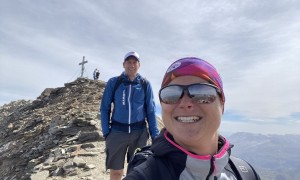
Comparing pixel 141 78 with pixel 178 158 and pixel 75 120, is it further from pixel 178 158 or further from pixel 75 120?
pixel 75 120

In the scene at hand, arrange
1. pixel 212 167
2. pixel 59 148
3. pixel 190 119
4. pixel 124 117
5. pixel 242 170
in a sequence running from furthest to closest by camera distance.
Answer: pixel 59 148, pixel 124 117, pixel 242 170, pixel 190 119, pixel 212 167

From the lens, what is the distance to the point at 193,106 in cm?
270

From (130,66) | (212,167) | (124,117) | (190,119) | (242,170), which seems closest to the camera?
(212,167)

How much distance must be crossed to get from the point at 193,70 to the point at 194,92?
0.72 ft

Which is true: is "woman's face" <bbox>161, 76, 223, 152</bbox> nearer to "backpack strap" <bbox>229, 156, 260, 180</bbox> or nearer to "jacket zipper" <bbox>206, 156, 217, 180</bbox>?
"jacket zipper" <bbox>206, 156, 217, 180</bbox>

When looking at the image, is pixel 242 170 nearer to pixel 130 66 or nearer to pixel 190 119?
pixel 190 119

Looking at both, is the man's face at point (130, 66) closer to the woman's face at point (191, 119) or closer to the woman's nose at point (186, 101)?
the woman's face at point (191, 119)

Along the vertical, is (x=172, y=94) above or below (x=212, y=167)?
above

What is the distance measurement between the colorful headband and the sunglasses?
91 millimetres

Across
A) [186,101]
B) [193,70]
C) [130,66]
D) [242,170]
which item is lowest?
[242,170]

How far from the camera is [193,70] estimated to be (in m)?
2.73

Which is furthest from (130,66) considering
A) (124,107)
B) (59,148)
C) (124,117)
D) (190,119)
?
(59,148)

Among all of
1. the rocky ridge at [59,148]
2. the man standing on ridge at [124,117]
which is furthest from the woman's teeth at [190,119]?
the rocky ridge at [59,148]

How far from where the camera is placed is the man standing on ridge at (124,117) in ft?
24.3
